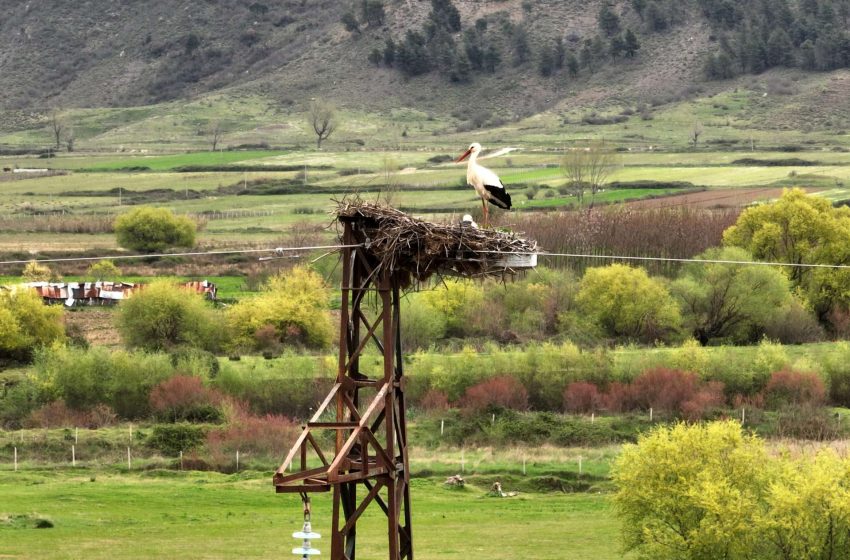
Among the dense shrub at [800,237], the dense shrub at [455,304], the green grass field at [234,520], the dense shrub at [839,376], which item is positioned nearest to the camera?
the green grass field at [234,520]

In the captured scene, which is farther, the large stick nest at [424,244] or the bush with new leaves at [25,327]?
the bush with new leaves at [25,327]

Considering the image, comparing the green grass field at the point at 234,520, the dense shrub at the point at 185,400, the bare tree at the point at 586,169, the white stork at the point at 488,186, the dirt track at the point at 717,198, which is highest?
the white stork at the point at 488,186

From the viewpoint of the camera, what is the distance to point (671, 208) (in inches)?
4247

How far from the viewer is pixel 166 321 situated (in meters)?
79.2

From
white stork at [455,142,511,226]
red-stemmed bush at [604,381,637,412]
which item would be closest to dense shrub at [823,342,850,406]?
red-stemmed bush at [604,381,637,412]

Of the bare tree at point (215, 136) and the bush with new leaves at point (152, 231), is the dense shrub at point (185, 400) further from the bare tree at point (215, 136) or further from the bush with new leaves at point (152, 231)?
the bare tree at point (215, 136)

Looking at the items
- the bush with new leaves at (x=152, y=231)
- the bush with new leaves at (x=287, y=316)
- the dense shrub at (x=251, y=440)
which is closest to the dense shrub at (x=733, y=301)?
the bush with new leaves at (x=287, y=316)

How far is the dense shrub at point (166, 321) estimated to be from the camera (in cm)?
7888

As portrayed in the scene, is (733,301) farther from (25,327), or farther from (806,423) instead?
(25,327)

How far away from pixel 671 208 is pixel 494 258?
A: 8478 cm

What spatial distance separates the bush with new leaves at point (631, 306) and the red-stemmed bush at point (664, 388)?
14327 millimetres

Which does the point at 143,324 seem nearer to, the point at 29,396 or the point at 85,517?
the point at 29,396

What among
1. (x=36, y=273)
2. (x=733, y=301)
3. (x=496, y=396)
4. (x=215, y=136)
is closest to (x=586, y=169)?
(x=733, y=301)

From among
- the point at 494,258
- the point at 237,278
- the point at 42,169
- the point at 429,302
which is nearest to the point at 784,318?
the point at 429,302
